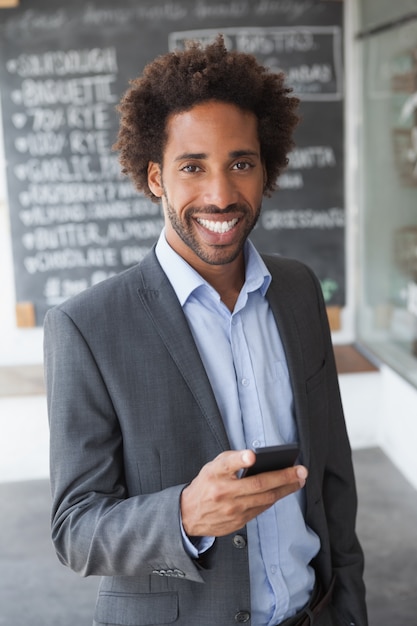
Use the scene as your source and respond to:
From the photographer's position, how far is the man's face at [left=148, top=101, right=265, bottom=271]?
125 centimetres

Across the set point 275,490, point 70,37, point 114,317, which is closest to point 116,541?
point 275,490

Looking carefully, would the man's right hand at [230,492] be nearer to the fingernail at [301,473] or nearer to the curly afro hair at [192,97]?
the fingernail at [301,473]

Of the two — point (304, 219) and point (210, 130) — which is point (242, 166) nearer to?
point (210, 130)

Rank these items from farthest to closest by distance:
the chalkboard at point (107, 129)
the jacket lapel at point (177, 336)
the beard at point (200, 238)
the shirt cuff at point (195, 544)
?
the chalkboard at point (107, 129) < the beard at point (200, 238) < the jacket lapel at point (177, 336) < the shirt cuff at point (195, 544)

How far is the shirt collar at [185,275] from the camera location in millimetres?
1298

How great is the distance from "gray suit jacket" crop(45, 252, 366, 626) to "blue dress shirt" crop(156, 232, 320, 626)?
0.04 meters

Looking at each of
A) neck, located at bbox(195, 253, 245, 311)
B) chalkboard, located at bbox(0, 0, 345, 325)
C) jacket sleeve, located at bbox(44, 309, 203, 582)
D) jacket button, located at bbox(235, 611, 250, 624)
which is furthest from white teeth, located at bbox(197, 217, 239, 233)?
chalkboard, located at bbox(0, 0, 345, 325)

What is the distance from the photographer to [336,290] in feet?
12.1

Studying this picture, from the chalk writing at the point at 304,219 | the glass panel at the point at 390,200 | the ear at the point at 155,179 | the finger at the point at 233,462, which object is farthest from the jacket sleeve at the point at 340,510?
the chalk writing at the point at 304,219

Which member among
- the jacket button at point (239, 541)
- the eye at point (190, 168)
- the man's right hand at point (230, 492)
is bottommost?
the jacket button at point (239, 541)

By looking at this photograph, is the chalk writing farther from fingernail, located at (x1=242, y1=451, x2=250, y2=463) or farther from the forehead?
fingernail, located at (x1=242, y1=451, x2=250, y2=463)

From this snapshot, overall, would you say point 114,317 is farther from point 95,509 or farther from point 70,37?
point 70,37

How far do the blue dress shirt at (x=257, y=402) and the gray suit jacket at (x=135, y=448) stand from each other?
42 millimetres

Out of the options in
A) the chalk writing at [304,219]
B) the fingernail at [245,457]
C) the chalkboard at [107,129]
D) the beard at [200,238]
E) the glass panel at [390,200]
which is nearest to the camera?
the fingernail at [245,457]
